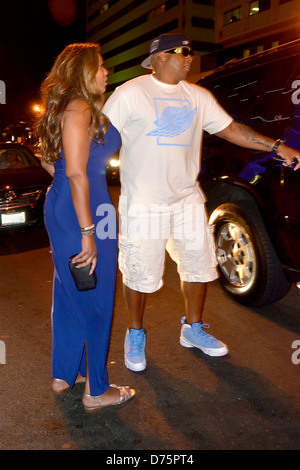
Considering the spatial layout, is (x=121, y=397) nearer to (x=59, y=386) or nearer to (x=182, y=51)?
(x=59, y=386)

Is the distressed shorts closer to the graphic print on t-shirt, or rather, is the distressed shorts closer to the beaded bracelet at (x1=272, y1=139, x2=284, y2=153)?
the graphic print on t-shirt

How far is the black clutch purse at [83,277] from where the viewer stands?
2314 mm

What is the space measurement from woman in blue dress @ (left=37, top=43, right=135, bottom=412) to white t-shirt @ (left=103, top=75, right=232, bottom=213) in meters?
0.34

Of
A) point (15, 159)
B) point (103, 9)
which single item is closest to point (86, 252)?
point (15, 159)

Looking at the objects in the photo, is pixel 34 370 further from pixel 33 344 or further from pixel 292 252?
pixel 292 252

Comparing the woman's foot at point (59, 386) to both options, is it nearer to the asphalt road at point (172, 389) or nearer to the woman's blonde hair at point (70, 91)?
the asphalt road at point (172, 389)

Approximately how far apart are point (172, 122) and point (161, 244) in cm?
75

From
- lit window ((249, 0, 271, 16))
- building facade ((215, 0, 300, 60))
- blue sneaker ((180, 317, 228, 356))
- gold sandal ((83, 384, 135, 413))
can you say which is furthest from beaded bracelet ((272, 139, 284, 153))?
lit window ((249, 0, 271, 16))

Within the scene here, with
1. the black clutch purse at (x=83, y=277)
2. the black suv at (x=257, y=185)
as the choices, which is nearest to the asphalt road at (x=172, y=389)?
the black suv at (x=257, y=185)

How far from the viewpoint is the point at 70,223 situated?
7.70 feet

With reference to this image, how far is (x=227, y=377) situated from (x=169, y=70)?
74.8 inches

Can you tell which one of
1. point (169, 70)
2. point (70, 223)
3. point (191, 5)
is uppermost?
point (191, 5)

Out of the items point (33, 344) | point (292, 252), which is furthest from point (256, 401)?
point (33, 344)

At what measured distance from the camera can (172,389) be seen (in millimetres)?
2760
